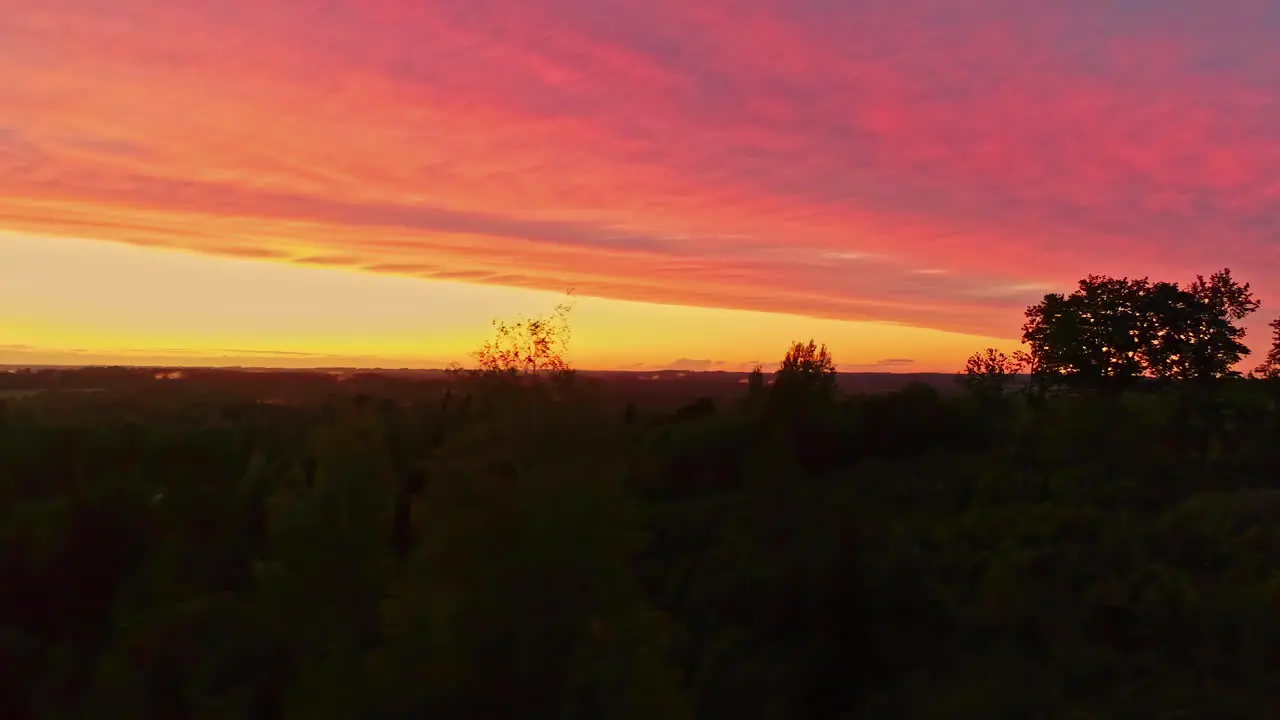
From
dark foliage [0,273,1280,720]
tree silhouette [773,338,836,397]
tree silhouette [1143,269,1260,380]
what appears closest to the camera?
dark foliage [0,273,1280,720]

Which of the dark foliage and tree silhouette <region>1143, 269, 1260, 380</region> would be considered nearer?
the dark foliage

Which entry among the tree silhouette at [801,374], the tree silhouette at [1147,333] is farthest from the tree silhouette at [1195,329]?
the tree silhouette at [801,374]

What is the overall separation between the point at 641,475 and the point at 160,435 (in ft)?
130

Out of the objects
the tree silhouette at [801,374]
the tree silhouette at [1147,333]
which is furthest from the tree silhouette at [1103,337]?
the tree silhouette at [801,374]

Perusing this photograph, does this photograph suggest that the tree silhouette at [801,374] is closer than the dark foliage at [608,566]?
No

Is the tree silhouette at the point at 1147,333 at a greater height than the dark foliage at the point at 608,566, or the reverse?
the tree silhouette at the point at 1147,333

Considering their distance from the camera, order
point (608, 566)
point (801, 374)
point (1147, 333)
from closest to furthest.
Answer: point (608, 566) < point (801, 374) < point (1147, 333)

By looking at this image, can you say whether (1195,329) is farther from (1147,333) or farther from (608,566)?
(608,566)

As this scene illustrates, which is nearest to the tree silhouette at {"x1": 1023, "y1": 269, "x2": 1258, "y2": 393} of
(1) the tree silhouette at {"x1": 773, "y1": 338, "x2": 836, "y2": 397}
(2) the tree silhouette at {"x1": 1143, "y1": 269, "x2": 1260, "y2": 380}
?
(2) the tree silhouette at {"x1": 1143, "y1": 269, "x2": 1260, "y2": 380}

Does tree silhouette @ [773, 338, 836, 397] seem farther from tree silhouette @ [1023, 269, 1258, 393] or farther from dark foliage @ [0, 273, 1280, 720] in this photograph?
tree silhouette @ [1023, 269, 1258, 393]

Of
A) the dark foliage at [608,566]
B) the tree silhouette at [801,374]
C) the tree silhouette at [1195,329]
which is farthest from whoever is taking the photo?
the tree silhouette at [1195,329]

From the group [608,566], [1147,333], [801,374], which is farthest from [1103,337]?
[608,566]

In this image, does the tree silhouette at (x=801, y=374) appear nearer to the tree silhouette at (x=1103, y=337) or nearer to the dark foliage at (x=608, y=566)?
the dark foliage at (x=608, y=566)

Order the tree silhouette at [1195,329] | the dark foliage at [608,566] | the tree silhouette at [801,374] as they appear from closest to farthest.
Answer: the dark foliage at [608,566] < the tree silhouette at [801,374] < the tree silhouette at [1195,329]
